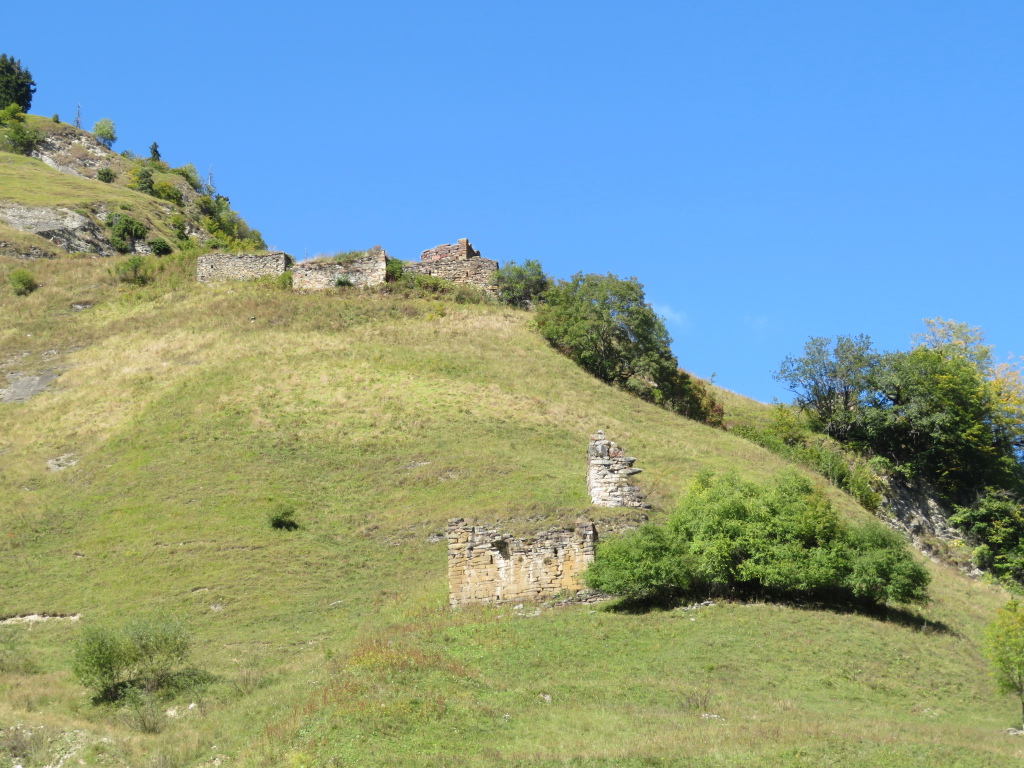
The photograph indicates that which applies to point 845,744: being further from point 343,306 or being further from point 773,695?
point 343,306

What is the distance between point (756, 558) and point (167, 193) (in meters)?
106

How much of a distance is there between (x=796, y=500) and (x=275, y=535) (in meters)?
19.6

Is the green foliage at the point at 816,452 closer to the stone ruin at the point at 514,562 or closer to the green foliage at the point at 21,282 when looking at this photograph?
the stone ruin at the point at 514,562

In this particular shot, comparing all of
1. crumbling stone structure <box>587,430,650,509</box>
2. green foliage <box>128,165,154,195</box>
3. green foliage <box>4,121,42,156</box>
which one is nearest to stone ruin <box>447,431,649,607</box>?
crumbling stone structure <box>587,430,650,509</box>


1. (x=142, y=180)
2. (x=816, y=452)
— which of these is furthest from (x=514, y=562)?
(x=142, y=180)

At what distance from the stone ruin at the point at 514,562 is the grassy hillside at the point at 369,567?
→ 860 millimetres

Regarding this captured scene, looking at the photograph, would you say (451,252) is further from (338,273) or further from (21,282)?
(21,282)

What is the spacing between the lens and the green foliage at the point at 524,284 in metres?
71.1

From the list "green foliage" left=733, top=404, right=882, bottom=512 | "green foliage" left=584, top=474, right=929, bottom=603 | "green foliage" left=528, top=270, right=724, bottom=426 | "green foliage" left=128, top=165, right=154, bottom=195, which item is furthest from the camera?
"green foliage" left=128, top=165, right=154, bottom=195

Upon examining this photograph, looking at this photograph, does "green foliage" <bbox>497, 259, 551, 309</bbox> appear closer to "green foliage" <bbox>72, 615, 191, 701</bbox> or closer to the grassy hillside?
the grassy hillside

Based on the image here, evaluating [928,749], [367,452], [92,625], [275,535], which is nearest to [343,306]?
[367,452]

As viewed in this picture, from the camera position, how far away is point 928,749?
1625 centimetres

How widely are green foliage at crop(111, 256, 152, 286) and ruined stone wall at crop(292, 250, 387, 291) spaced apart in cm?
1069

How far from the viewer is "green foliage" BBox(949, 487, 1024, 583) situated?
5012 centimetres
